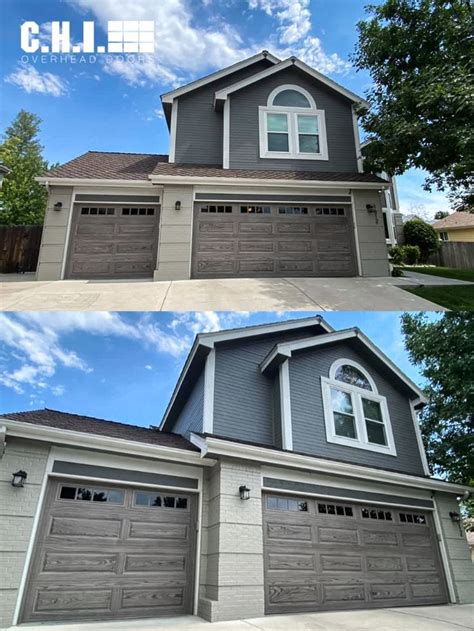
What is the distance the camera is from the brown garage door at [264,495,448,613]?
20.4 ft

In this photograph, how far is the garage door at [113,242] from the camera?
11078mm

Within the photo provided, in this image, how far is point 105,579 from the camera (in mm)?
5422

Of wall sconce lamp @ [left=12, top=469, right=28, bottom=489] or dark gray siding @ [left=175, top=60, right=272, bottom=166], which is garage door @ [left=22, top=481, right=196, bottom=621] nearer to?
wall sconce lamp @ [left=12, top=469, right=28, bottom=489]

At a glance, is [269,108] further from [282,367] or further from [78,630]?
[78,630]

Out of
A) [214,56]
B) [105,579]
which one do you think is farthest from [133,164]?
[105,579]

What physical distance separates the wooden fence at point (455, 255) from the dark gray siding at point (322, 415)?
1258cm

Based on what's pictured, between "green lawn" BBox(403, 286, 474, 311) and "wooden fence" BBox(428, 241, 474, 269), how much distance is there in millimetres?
10579

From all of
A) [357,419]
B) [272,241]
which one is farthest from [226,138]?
[357,419]

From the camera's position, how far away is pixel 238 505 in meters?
6.03

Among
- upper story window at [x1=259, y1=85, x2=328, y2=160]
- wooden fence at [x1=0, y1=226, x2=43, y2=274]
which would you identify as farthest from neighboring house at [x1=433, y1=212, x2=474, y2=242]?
wooden fence at [x1=0, y1=226, x2=43, y2=274]

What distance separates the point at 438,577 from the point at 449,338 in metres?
8.23

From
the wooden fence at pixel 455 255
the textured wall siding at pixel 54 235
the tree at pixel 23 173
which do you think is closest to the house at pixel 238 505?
the textured wall siding at pixel 54 235

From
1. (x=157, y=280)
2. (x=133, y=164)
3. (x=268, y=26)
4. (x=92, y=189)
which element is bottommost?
(x=157, y=280)

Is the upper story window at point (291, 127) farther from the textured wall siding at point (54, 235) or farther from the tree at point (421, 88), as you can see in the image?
the textured wall siding at point (54, 235)
